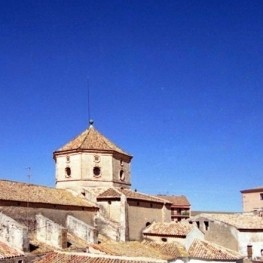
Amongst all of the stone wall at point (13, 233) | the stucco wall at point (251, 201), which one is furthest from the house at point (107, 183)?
the stucco wall at point (251, 201)

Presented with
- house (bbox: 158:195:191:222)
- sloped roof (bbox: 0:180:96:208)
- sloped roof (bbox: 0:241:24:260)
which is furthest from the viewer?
house (bbox: 158:195:191:222)

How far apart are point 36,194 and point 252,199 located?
1194 inches

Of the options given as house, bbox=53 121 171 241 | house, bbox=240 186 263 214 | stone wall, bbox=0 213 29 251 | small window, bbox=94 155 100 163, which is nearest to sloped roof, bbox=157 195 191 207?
house, bbox=240 186 263 214

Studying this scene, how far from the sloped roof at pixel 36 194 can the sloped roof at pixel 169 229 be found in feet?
15.3

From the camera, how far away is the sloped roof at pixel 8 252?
1956 cm

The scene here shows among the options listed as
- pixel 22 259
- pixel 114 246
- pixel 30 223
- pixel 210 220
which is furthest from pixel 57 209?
pixel 210 220

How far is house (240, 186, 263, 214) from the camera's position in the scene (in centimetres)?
4919

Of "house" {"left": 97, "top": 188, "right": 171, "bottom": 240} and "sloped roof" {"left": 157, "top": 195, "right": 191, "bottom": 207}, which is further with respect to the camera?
"sloped roof" {"left": 157, "top": 195, "right": 191, "bottom": 207}

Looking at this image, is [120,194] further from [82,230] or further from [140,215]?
[82,230]

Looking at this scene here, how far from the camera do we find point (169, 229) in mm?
30281

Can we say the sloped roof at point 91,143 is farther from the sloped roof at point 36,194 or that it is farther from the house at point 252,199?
the house at point 252,199

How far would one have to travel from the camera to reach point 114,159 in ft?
107

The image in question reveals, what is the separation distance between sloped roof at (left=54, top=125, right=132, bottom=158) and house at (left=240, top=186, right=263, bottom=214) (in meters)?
21.2

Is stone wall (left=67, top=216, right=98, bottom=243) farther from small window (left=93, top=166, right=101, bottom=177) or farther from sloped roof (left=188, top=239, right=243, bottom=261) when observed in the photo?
sloped roof (left=188, top=239, right=243, bottom=261)
